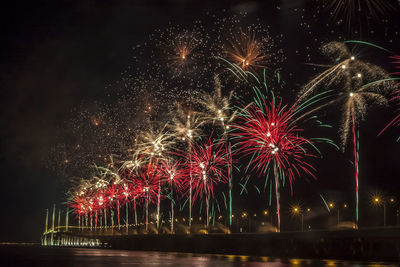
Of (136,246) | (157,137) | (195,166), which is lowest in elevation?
(136,246)

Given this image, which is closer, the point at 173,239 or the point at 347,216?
the point at 173,239

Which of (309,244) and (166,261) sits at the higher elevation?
(309,244)

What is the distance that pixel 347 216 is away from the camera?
70.5 meters

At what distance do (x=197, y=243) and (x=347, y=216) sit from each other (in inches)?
1564

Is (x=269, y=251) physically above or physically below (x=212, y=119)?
below

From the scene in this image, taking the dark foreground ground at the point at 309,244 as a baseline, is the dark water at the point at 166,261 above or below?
below

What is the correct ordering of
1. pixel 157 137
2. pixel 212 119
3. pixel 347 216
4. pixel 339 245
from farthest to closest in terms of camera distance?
pixel 347 216 → pixel 157 137 → pixel 212 119 → pixel 339 245

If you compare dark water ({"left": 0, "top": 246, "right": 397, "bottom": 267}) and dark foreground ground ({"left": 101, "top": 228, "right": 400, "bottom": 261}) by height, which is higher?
dark foreground ground ({"left": 101, "top": 228, "right": 400, "bottom": 261})

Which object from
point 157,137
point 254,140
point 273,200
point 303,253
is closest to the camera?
point 303,253

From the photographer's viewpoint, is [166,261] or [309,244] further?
[309,244]

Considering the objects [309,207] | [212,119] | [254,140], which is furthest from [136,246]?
[309,207]

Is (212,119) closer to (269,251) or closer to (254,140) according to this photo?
(254,140)

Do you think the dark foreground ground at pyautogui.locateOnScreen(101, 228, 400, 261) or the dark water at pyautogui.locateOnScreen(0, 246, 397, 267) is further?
the dark foreground ground at pyautogui.locateOnScreen(101, 228, 400, 261)

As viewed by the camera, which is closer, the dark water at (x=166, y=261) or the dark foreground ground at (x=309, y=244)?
the dark water at (x=166, y=261)
